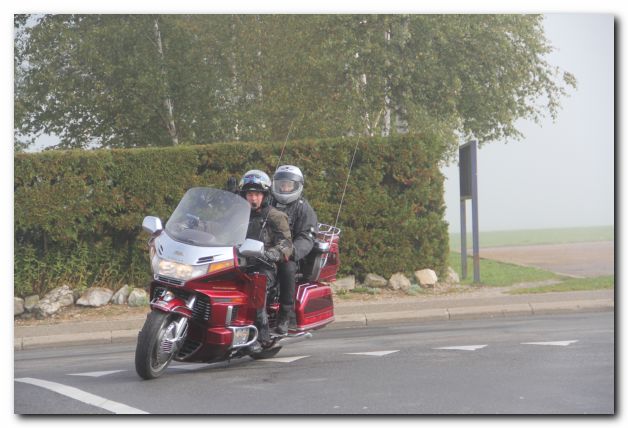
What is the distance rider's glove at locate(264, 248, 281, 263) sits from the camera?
8539mm

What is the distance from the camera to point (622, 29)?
28.2ft

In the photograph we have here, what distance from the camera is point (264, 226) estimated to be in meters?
8.83

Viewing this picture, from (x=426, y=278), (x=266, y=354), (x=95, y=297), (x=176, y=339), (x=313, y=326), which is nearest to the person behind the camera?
(x=176, y=339)

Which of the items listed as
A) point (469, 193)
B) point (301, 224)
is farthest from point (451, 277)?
point (301, 224)

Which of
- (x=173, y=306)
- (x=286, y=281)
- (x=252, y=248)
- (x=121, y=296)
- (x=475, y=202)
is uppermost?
(x=475, y=202)

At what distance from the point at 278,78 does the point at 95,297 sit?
4.24 meters

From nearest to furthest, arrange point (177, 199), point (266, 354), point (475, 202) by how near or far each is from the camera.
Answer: point (266, 354) < point (177, 199) < point (475, 202)

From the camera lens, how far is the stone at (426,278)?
14891 mm

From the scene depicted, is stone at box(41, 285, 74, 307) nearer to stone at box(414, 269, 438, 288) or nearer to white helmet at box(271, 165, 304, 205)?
stone at box(414, 269, 438, 288)

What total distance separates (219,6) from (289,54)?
18.4ft

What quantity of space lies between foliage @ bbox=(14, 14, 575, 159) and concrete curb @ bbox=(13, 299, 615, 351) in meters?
2.41

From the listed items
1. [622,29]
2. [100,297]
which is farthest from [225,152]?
[622,29]

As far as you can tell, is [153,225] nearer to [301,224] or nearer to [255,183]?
[255,183]

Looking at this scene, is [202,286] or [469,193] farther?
[469,193]
